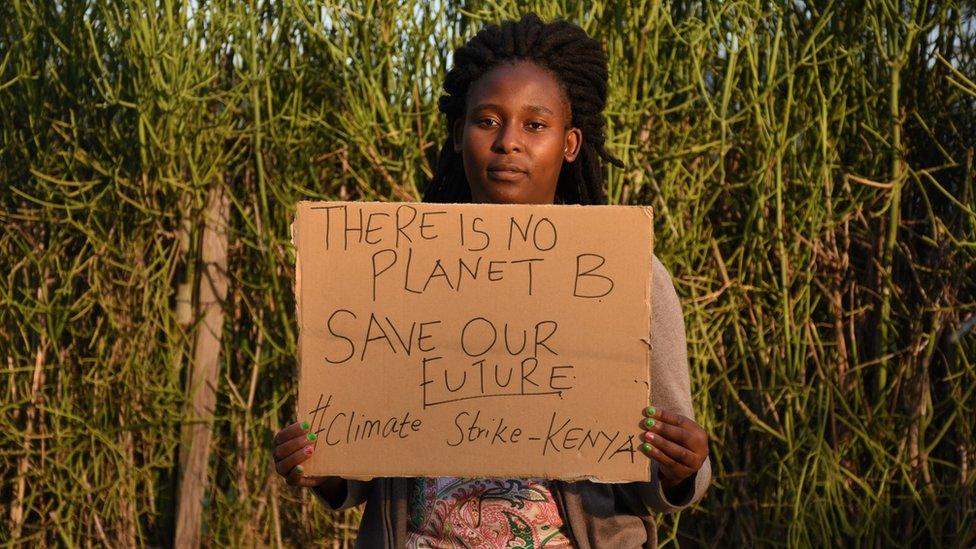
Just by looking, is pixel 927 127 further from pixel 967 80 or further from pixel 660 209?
pixel 660 209

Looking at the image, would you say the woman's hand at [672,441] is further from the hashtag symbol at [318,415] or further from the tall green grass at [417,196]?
the tall green grass at [417,196]

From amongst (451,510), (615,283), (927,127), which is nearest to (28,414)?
(451,510)

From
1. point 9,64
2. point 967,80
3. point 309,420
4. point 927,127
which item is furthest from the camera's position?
point 9,64

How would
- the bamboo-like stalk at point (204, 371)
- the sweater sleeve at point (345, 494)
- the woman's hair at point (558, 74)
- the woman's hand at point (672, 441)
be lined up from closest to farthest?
the woman's hand at point (672, 441)
the sweater sleeve at point (345, 494)
the woman's hair at point (558, 74)
the bamboo-like stalk at point (204, 371)

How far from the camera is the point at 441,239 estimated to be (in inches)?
73.9

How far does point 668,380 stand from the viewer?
1.94 metres

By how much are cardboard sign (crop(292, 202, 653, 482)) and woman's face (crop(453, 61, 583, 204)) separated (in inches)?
7.3

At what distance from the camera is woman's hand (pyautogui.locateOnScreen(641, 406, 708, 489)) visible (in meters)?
1.82

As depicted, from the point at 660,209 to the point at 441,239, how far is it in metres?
1.54

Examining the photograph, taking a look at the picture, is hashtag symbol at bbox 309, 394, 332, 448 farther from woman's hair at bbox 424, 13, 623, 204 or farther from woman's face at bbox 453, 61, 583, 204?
woman's hair at bbox 424, 13, 623, 204

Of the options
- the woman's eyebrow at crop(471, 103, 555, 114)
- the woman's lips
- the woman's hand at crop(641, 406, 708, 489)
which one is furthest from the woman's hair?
the woman's hand at crop(641, 406, 708, 489)

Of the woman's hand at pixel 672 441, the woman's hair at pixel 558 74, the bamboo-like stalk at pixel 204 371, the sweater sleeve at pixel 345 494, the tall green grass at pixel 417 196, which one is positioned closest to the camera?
the woman's hand at pixel 672 441

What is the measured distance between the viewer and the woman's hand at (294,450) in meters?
1.83

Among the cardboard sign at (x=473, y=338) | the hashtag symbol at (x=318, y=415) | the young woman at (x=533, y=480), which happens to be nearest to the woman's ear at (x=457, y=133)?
the young woman at (x=533, y=480)
